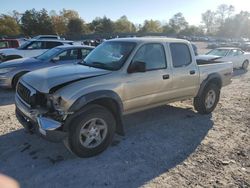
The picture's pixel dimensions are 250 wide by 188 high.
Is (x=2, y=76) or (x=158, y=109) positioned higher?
(x=2, y=76)

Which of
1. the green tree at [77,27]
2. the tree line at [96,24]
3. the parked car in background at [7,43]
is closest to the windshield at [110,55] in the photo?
the parked car in background at [7,43]

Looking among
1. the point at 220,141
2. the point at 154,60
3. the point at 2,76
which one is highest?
the point at 154,60

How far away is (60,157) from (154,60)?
255cm

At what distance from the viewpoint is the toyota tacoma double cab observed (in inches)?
172

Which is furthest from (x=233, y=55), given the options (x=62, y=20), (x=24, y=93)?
(x=62, y=20)

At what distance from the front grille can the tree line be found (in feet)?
184

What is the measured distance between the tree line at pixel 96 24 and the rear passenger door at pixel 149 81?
55.8 m

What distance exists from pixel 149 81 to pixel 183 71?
1.10 meters

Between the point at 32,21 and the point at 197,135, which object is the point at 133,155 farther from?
the point at 32,21

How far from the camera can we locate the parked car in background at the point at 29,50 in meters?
12.8

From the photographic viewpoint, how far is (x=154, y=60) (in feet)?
18.5

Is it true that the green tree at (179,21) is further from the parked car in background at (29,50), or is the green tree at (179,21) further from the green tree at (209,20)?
the parked car in background at (29,50)

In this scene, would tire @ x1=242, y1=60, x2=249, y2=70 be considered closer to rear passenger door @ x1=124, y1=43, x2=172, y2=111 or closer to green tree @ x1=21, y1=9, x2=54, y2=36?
rear passenger door @ x1=124, y1=43, x2=172, y2=111

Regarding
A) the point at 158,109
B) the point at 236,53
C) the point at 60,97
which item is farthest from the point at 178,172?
the point at 236,53
